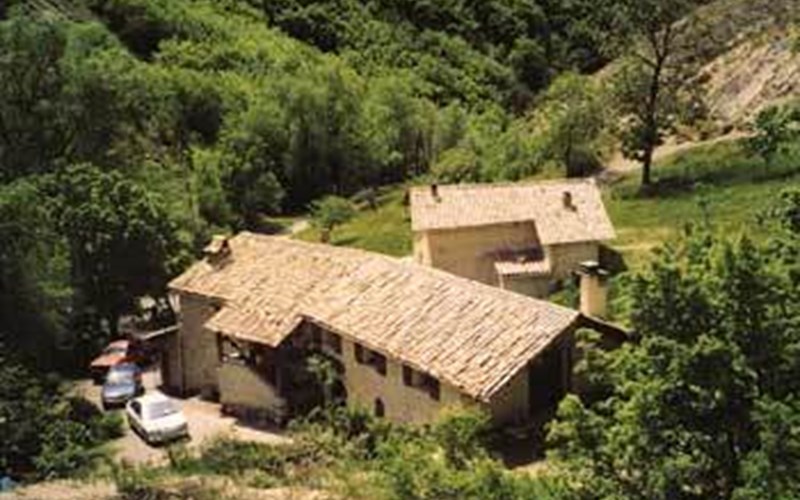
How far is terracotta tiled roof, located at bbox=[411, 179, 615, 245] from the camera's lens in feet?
177

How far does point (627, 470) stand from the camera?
2725 centimetres

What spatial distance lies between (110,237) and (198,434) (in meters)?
14.0

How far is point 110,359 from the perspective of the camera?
57.0m

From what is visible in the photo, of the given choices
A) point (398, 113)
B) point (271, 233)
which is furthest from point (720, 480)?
point (398, 113)

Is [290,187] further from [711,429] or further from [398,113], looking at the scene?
[711,429]

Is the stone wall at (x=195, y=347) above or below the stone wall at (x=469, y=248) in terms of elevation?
below

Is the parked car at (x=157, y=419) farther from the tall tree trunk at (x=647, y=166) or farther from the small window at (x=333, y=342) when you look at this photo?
the tall tree trunk at (x=647, y=166)

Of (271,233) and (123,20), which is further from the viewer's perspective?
(123,20)

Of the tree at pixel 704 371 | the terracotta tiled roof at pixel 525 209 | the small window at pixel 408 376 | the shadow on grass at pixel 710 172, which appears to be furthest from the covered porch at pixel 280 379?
the shadow on grass at pixel 710 172

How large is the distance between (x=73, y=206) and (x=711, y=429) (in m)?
38.9

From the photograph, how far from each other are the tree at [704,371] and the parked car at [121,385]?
1150 inches

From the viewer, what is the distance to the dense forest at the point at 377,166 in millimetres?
26375

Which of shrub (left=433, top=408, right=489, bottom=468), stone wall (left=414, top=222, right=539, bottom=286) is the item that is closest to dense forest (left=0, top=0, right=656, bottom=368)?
stone wall (left=414, top=222, right=539, bottom=286)

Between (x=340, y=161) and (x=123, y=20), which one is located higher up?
(x=123, y=20)
